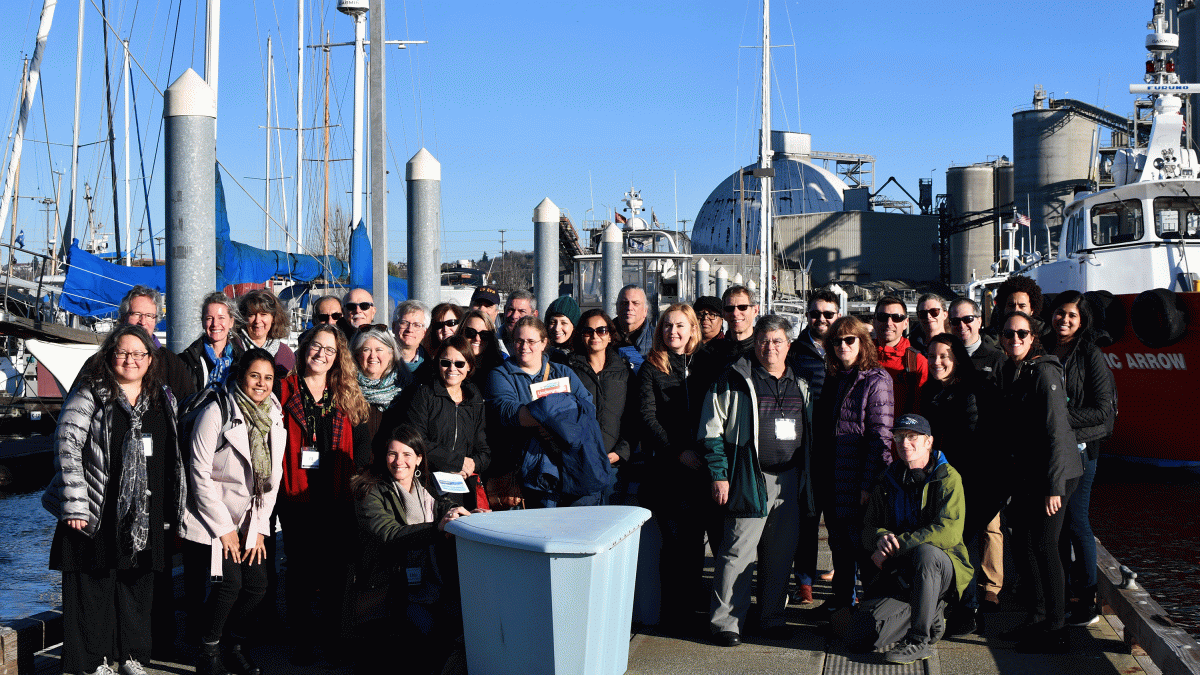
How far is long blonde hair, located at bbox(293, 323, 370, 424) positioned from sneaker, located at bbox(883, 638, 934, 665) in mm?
2923

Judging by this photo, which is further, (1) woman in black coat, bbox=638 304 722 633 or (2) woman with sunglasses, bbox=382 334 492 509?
(1) woman in black coat, bbox=638 304 722 633

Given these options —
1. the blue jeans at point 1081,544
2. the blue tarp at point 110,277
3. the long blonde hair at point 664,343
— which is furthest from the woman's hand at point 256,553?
the blue tarp at point 110,277

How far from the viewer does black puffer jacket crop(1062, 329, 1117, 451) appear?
5805 millimetres

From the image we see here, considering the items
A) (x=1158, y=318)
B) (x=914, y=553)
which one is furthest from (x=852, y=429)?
(x=1158, y=318)

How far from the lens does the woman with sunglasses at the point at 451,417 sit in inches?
211

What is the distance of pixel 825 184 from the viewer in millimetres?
69312

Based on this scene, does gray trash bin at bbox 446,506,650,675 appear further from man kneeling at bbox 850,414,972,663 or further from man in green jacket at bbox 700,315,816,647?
man kneeling at bbox 850,414,972,663

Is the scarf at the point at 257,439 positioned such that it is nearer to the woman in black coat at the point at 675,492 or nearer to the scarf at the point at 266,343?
the scarf at the point at 266,343

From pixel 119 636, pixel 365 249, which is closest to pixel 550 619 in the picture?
pixel 119 636

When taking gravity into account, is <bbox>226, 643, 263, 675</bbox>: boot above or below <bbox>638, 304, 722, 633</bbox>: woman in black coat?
below

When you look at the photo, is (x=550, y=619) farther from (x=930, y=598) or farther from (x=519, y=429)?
(x=930, y=598)

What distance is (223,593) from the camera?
16.6 ft

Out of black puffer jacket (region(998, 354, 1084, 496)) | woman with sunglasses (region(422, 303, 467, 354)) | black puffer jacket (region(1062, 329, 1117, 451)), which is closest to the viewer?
black puffer jacket (region(998, 354, 1084, 496))

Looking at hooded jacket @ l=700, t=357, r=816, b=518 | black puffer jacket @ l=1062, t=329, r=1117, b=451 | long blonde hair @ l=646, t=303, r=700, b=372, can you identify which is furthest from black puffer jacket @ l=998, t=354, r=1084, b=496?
long blonde hair @ l=646, t=303, r=700, b=372
